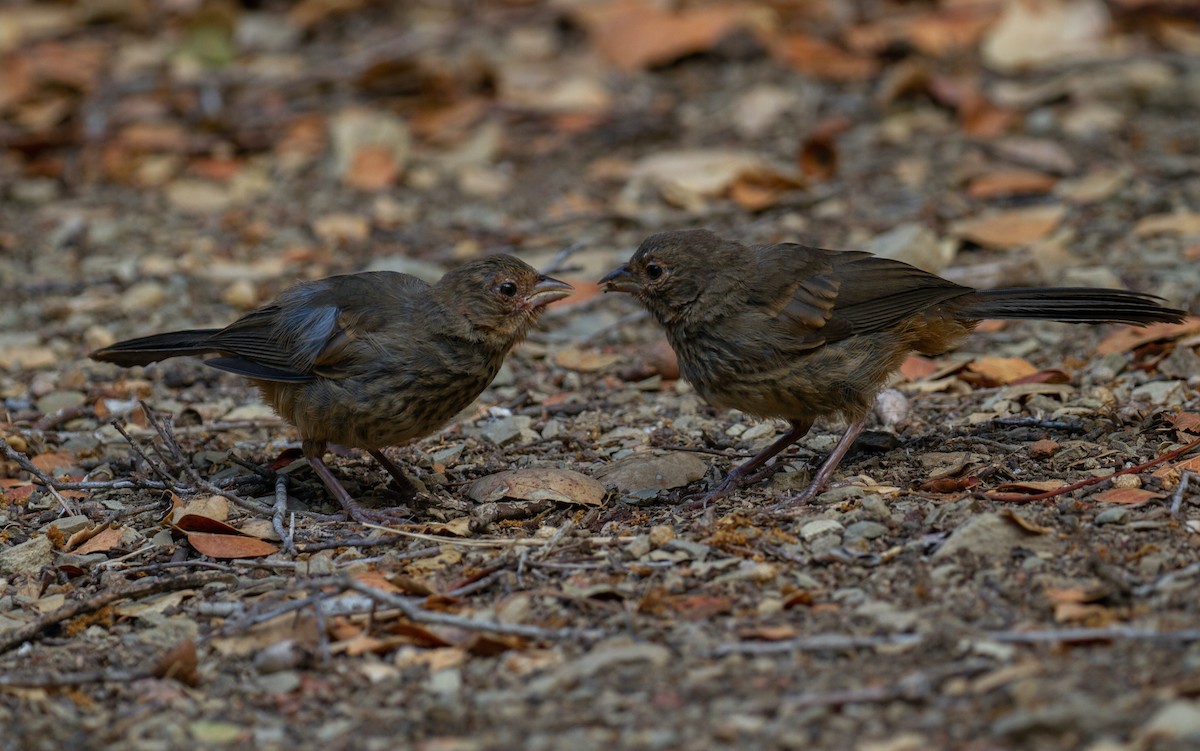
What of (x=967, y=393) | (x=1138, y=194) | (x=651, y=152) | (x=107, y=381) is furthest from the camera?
(x=651, y=152)

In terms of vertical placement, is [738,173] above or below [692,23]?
below

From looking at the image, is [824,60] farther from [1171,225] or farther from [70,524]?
[70,524]

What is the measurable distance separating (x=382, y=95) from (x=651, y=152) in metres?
2.12

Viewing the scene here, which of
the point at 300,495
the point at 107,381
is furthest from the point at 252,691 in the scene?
the point at 107,381

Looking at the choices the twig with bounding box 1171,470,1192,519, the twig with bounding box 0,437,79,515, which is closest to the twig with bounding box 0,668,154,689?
the twig with bounding box 0,437,79,515

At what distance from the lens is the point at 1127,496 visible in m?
4.33

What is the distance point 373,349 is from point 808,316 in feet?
5.26

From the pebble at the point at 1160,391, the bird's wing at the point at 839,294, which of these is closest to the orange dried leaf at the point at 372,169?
the bird's wing at the point at 839,294

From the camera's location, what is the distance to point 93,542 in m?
4.73

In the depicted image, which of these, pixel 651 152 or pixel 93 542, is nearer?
pixel 93 542

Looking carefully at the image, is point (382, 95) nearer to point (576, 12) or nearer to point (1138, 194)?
point (576, 12)

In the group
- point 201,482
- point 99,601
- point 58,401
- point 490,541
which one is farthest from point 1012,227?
point 99,601

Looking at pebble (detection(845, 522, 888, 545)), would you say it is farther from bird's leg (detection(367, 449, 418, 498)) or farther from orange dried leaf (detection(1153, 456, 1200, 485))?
bird's leg (detection(367, 449, 418, 498))

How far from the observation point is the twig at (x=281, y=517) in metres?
4.60
